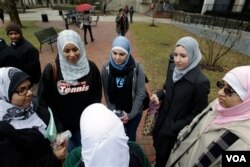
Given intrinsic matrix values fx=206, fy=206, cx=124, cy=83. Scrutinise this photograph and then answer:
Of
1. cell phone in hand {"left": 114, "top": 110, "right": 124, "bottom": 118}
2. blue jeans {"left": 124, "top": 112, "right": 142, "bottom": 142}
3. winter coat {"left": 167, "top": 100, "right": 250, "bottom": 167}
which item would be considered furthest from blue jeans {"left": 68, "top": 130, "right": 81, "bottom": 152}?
winter coat {"left": 167, "top": 100, "right": 250, "bottom": 167}

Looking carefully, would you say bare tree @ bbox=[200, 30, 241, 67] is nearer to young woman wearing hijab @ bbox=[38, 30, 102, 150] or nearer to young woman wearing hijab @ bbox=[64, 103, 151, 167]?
young woman wearing hijab @ bbox=[38, 30, 102, 150]

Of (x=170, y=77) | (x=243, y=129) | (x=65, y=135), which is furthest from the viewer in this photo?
(x=170, y=77)

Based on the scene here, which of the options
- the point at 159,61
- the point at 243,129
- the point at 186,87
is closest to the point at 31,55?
the point at 186,87

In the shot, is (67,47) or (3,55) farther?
(3,55)

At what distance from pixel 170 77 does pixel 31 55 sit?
9.20 ft

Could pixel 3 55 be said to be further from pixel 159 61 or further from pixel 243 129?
pixel 159 61

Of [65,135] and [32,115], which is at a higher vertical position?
[32,115]

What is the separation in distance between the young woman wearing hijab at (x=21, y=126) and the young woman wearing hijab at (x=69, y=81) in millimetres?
555

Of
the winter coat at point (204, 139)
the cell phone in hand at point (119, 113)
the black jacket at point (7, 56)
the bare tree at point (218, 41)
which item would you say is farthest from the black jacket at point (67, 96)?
the bare tree at point (218, 41)

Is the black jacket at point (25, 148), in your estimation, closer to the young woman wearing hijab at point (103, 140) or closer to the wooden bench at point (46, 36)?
the young woman wearing hijab at point (103, 140)

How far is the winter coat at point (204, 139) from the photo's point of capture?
1595mm

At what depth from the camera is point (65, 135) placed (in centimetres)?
234

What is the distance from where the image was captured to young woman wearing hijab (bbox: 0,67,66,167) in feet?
5.59

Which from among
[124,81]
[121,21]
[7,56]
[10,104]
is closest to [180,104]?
[124,81]
